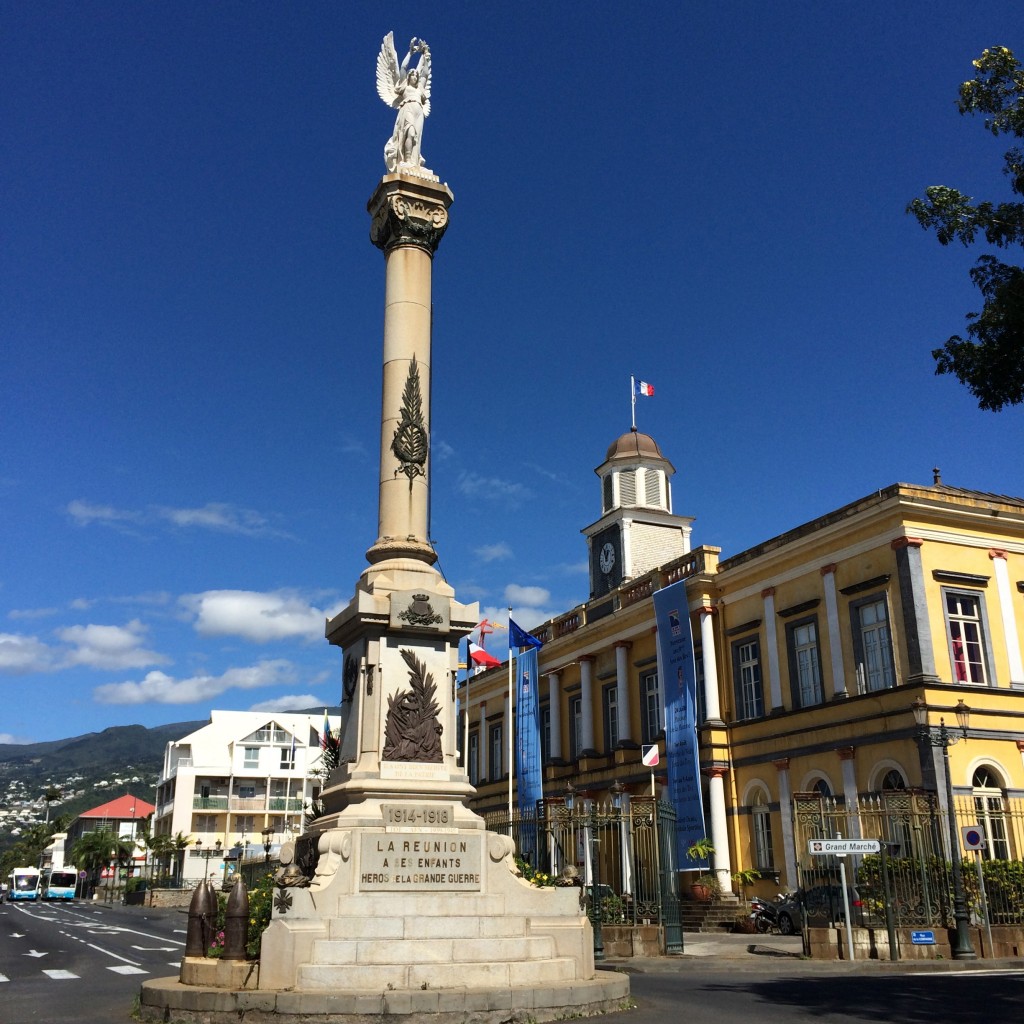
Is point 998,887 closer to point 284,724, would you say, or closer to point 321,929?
point 321,929

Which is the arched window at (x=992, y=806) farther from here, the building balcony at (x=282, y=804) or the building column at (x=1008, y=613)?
the building balcony at (x=282, y=804)

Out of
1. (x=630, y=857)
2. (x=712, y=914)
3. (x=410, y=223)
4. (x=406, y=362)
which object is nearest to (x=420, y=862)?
(x=406, y=362)

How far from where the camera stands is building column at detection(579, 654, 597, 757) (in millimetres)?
40219

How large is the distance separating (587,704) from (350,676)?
1069 inches

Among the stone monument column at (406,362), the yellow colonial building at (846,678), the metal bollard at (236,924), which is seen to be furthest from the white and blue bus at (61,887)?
the metal bollard at (236,924)

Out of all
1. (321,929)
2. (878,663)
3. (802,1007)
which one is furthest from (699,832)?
(321,929)

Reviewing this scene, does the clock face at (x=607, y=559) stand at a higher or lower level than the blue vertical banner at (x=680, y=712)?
higher

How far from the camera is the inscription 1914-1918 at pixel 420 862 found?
12.1m

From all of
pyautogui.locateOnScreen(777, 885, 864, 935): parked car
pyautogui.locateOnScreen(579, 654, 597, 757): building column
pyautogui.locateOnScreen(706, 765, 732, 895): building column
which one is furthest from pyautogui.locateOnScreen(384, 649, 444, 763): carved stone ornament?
pyautogui.locateOnScreen(579, 654, 597, 757): building column

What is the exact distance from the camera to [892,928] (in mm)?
19078

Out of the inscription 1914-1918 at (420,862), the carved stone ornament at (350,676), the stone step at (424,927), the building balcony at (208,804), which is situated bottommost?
the stone step at (424,927)

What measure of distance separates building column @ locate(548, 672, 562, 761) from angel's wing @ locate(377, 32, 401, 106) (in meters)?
29.3

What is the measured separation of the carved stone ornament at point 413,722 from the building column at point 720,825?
20239mm

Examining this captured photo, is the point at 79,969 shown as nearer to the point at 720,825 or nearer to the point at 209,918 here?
the point at 209,918
